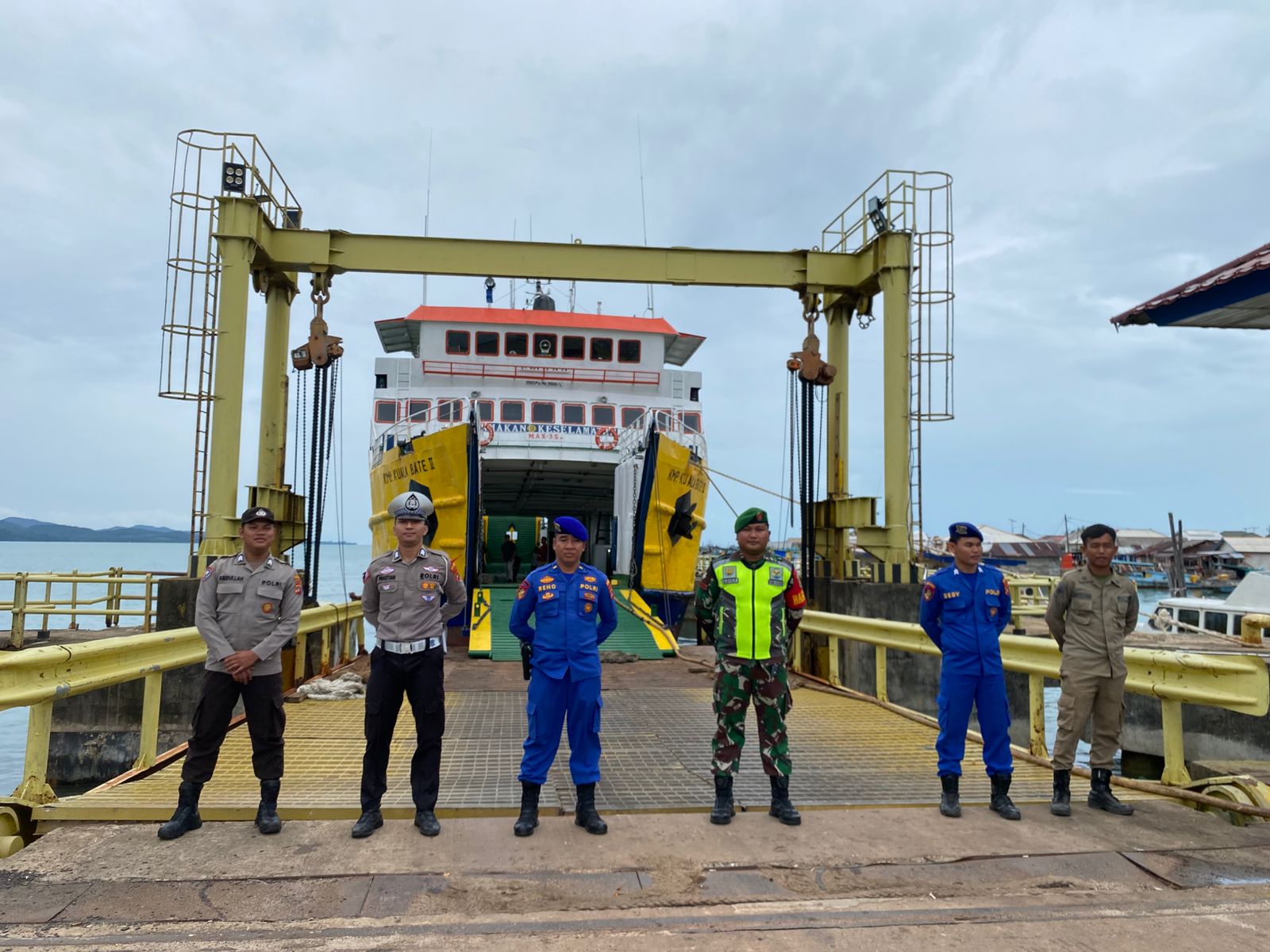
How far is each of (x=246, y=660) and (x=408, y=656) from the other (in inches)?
28.7

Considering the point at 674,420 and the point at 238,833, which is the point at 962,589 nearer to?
the point at 238,833

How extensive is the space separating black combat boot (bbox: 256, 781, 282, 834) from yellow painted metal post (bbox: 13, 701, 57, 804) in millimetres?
1008

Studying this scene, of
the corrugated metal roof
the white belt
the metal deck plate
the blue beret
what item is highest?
the corrugated metal roof

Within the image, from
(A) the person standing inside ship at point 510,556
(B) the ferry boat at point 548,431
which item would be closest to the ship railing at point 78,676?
(B) the ferry boat at point 548,431

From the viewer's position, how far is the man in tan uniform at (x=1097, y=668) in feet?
14.1

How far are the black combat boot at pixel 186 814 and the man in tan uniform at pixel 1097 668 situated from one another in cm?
415

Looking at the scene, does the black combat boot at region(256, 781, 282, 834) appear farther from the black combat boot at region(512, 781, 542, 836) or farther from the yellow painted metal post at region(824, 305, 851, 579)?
the yellow painted metal post at region(824, 305, 851, 579)

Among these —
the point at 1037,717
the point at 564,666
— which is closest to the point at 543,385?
the point at 1037,717

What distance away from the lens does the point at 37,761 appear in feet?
13.0

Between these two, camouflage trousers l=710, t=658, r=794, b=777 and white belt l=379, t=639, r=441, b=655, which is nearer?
white belt l=379, t=639, r=441, b=655

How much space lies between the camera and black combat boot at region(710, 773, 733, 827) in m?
4.06

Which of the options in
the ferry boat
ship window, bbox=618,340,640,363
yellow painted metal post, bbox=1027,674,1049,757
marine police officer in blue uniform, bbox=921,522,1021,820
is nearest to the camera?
marine police officer in blue uniform, bbox=921,522,1021,820

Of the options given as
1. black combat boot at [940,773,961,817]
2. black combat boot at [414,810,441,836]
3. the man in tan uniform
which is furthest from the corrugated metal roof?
black combat boot at [414,810,441,836]

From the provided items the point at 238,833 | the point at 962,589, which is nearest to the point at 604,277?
the point at 962,589
